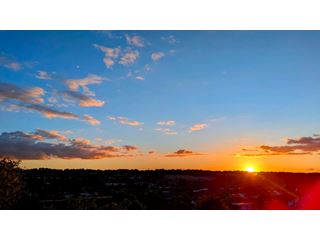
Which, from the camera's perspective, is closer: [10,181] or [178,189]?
[10,181]
